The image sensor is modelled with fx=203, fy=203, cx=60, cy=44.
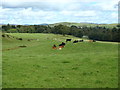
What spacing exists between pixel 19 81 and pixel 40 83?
142 cm

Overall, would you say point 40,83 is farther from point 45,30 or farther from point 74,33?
point 45,30

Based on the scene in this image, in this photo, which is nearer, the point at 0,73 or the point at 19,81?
the point at 19,81

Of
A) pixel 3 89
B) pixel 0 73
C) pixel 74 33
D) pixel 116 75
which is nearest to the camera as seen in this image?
pixel 3 89

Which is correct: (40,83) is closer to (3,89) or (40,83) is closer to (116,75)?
(3,89)

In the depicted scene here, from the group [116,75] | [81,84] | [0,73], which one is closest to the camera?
[81,84]

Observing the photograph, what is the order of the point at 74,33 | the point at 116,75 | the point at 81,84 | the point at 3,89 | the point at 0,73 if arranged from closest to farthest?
the point at 3,89 < the point at 81,84 < the point at 116,75 < the point at 0,73 < the point at 74,33

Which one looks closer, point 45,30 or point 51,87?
point 51,87

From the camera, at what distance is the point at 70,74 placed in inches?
567

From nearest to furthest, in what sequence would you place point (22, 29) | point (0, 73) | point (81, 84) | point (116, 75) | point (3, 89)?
1. point (3, 89)
2. point (81, 84)
3. point (116, 75)
4. point (0, 73)
5. point (22, 29)

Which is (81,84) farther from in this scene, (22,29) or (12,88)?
(22,29)

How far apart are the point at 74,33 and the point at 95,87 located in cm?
15023

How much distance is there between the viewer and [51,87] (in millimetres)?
10938

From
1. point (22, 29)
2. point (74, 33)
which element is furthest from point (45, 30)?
point (74, 33)

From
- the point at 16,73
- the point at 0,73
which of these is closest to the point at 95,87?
the point at 16,73
